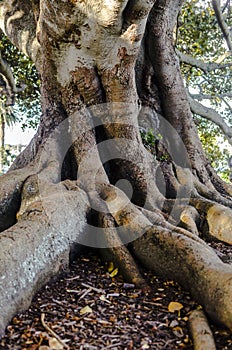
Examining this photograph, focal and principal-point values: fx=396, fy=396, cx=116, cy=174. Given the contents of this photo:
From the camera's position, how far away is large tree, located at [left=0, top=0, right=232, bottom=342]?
105 inches

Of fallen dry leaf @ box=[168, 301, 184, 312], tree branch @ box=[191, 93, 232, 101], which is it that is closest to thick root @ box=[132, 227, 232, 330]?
fallen dry leaf @ box=[168, 301, 184, 312]

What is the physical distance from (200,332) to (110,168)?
8.07 ft

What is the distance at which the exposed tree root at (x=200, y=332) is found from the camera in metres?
2.01

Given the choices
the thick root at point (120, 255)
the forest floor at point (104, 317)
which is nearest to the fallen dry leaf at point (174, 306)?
the forest floor at point (104, 317)

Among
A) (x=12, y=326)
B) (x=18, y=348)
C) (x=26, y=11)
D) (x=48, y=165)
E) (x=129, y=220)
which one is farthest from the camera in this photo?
(x=26, y=11)

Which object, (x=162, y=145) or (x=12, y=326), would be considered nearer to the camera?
(x=12, y=326)

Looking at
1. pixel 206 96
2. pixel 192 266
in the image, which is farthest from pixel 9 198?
pixel 206 96

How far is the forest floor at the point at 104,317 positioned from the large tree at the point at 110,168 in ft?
0.31

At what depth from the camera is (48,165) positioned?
3.99m

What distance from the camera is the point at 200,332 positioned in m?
2.12

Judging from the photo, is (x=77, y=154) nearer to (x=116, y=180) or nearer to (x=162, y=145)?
(x=116, y=180)

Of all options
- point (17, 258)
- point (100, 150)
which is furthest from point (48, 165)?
point (17, 258)

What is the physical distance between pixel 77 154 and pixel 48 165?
0.33 metres

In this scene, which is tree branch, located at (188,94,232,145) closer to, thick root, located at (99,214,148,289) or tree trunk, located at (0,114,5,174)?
thick root, located at (99,214,148,289)
